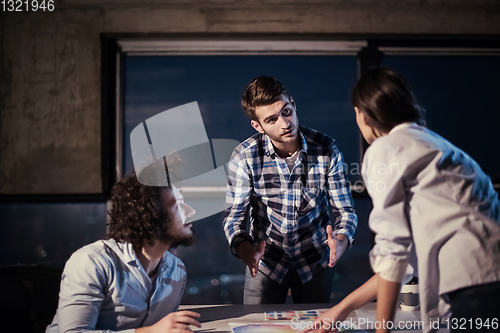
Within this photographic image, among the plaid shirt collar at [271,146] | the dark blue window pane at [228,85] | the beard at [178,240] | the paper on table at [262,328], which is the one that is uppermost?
the dark blue window pane at [228,85]

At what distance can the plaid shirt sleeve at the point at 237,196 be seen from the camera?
182 centimetres

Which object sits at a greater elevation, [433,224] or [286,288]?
[433,224]

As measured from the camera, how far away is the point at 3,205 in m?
2.96

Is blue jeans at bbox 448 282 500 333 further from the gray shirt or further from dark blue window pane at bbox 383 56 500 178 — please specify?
dark blue window pane at bbox 383 56 500 178

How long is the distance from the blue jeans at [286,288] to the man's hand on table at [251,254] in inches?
9.0

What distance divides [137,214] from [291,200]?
0.79 meters

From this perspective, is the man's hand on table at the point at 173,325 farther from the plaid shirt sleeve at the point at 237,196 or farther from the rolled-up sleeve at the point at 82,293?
the plaid shirt sleeve at the point at 237,196

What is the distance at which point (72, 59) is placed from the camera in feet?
9.77

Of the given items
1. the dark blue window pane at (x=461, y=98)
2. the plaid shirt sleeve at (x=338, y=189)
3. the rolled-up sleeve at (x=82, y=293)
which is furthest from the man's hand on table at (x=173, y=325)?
the dark blue window pane at (x=461, y=98)

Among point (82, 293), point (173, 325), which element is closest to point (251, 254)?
point (173, 325)

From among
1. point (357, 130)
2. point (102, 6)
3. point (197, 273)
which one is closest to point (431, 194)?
point (357, 130)

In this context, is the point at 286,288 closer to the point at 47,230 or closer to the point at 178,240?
the point at 178,240

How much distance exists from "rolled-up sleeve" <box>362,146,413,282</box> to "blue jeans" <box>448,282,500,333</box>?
133mm

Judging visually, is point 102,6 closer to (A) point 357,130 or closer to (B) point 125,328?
(A) point 357,130
